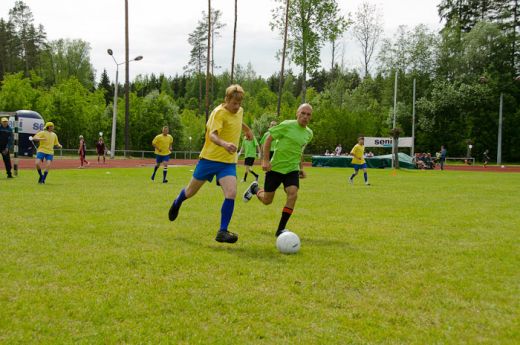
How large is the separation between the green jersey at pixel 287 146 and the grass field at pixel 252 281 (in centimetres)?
112

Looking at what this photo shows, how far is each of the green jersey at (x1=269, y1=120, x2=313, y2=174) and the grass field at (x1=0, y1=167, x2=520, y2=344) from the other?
1122 millimetres

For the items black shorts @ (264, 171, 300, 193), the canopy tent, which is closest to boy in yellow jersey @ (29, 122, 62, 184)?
black shorts @ (264, 171, 300, 193)

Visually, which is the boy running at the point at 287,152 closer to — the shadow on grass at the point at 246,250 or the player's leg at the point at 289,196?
the player's leg at the point at 289,196

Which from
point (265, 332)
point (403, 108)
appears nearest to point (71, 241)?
point (265, 332)

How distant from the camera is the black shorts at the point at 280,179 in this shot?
291 inches

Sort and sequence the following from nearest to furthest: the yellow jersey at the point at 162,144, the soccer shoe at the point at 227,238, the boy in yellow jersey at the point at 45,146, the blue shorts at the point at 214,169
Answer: the soccer shoe at the point at 227,238 < the blue shorts at the point at 214,169 < the boy in yellow jersey at the point at 45,146 < the yellow jersey at the point at 162,144

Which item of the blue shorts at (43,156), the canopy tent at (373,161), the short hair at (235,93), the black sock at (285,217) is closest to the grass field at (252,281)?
the black sock at (285,217)

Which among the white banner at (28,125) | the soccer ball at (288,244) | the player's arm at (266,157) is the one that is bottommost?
the soccer ball at (288,244)

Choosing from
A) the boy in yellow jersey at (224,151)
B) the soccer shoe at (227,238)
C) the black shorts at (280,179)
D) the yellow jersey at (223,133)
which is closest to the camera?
the soccer shoe at (227,238)

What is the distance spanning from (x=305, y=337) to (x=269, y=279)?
1.46 meters

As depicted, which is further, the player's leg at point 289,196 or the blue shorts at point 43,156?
the blue shorts at point 43,156

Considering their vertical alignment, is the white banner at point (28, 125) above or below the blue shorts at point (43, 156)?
above

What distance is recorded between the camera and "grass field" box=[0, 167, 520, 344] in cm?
343

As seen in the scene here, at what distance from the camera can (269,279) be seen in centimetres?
476
